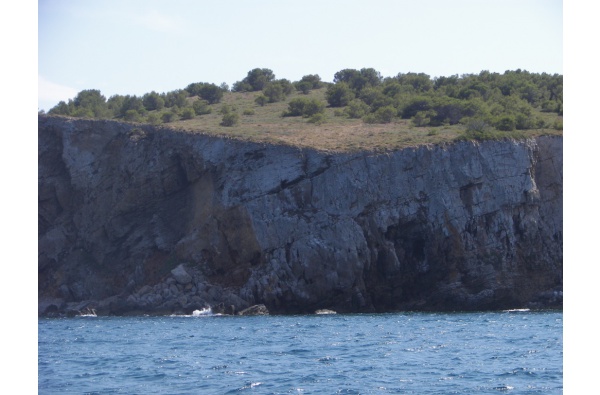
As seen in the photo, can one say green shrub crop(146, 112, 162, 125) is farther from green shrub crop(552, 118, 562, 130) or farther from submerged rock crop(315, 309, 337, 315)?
green shrub crop(552, 118, 562, 130)

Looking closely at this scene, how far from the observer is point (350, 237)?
4259cm

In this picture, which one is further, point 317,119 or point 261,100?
point 261,100

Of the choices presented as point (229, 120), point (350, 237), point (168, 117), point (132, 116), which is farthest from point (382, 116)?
point (350, 237)

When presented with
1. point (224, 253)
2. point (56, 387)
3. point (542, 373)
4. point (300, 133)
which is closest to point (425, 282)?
point (224, 253)

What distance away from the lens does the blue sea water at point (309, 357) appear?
64.5ft

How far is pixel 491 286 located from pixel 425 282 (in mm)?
3074

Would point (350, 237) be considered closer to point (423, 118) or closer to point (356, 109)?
point (423, 118)

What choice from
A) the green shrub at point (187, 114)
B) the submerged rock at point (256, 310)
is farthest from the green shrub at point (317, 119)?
the submerged rock at point (256, 310)

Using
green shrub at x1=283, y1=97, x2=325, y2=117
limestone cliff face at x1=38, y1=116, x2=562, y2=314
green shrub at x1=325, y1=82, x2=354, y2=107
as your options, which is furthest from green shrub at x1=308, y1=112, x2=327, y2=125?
limestone cliff face at x1=38, y1=116, x2=562, y2=314

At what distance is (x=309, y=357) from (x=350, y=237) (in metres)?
18.9

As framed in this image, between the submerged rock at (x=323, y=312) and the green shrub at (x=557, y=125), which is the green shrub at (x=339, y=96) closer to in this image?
the green shrub at (x=557, y=125)

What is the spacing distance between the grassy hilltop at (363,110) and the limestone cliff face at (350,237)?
76.7 inches

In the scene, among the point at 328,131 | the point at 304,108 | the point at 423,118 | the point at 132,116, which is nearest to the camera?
the point at 328,131

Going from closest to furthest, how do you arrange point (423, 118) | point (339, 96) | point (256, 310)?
point (256, 310) → point (423, 118) → point (339, 96)
